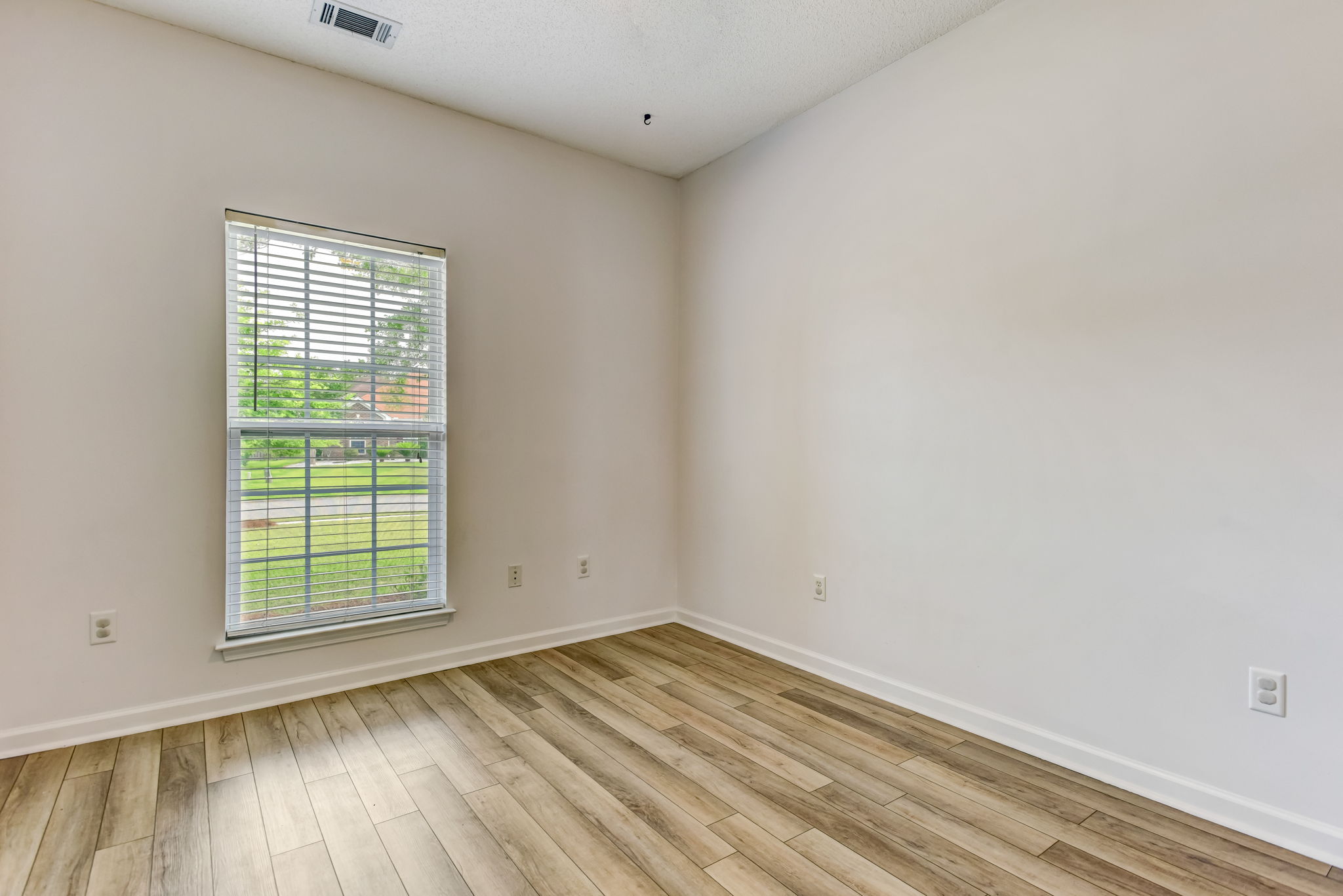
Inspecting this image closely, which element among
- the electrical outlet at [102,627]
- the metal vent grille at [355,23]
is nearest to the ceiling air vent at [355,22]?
the metal vent grille at [355,23]

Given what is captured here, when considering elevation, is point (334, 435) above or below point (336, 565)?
above

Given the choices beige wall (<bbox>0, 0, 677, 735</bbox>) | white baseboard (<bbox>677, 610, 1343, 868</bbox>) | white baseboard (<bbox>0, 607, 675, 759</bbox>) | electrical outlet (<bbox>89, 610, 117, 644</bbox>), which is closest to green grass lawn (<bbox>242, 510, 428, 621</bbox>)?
beige wall (<bbox>0, 0, 677, 735</bbox>)

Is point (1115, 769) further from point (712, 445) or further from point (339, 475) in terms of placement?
point (339, 475)

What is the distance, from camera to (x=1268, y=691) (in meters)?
1.79

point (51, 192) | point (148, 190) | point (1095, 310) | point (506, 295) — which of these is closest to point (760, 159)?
point (506, 295)

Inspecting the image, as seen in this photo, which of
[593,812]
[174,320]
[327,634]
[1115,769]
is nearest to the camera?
[593,812]

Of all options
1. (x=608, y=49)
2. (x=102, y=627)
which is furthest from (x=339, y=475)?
(x=608, y=49)

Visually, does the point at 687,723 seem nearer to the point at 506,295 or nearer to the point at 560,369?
the point at 560,369

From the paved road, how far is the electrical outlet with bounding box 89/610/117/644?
1.73ft

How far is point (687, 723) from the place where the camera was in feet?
8.26

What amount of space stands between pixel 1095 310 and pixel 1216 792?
1435mm

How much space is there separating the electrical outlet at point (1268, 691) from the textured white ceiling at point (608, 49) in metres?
2.31

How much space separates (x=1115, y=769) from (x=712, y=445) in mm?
2231

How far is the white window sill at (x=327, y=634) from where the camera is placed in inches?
102
